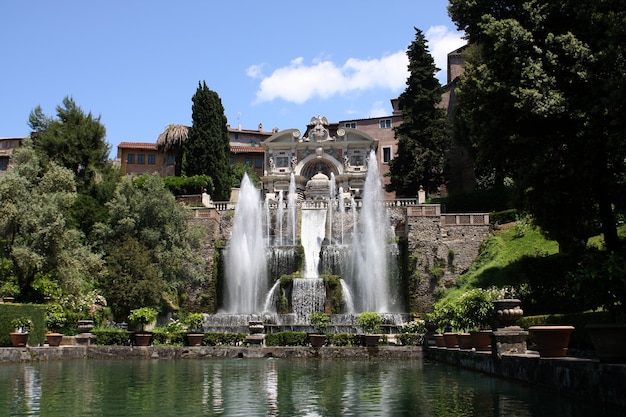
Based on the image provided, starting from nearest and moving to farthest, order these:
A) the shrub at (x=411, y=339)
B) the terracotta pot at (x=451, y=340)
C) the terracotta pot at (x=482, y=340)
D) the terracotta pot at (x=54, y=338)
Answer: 1. the terracotta pot at (x=482, y=340)
2. the terracotta pot at (x=451, y=340)
3. the shrub at (x=411, y=339)
4. the terracotta pot at (x=54, y=338)

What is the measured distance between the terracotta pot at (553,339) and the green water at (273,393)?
73 cm

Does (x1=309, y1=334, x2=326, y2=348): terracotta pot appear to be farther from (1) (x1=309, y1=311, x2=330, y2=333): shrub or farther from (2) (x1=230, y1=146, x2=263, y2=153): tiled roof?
(2) (x1=230, y1=146, x2=263, y2=153): tiled roof

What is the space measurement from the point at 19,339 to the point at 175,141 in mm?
38583

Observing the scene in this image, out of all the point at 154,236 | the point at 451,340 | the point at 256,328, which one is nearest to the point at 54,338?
the point at 256,328

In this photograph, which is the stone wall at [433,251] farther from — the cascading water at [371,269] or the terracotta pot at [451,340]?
the terracotta pot at [451,340]

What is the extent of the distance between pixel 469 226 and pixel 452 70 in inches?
940

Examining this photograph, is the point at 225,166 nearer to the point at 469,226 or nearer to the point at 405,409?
the point at 469,226

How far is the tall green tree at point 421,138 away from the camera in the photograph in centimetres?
4459

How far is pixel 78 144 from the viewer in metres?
40.7

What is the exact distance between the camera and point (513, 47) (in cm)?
1952

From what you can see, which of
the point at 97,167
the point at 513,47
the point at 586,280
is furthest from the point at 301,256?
the point at 586,280

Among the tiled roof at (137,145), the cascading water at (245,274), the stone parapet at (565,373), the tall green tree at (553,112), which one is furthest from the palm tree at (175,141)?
the stone parapet at (565,373)

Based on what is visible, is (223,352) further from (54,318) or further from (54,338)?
(54,318)

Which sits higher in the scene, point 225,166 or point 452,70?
point 452,70
